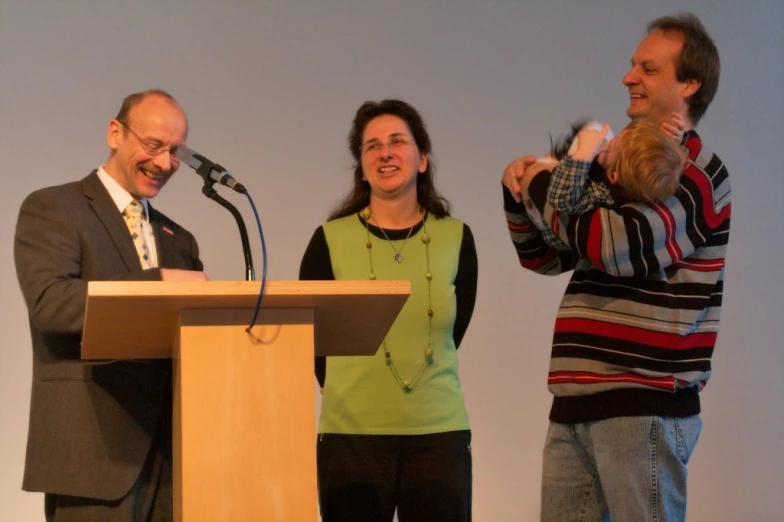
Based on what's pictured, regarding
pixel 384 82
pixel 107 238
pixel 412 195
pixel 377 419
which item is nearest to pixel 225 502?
pixel 107 238

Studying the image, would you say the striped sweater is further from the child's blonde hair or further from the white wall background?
the white wall background

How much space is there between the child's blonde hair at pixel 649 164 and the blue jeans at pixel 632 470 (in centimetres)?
48

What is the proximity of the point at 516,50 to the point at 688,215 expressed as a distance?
2105 millimetres

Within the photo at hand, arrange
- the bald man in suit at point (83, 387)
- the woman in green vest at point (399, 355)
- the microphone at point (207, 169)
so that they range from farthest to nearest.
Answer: the woman in green vest at point (399, 355) < the bald man in suit at point (83, 387) < the microphone at point (207, 169)

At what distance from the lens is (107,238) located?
221 centimetres

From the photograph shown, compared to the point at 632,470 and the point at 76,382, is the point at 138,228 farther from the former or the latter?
the point at 632,470

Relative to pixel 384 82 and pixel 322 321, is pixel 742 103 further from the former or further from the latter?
pixel 322 321

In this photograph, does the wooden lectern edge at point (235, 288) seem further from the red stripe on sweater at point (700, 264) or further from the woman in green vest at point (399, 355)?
the woman in green vest at point (399, 355)

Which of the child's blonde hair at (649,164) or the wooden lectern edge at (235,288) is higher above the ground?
the child's blonde hair at (649,164)

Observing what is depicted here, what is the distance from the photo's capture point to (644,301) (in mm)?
2029

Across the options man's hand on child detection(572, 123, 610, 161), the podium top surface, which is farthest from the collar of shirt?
man's hand on child detection(572, 123, 610, 161)

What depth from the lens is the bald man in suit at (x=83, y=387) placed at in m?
2.05

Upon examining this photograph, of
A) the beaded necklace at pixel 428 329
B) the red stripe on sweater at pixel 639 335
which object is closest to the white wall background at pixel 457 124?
the beaded necklace at pixel 428 329

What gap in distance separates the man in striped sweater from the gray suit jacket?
0.93m
